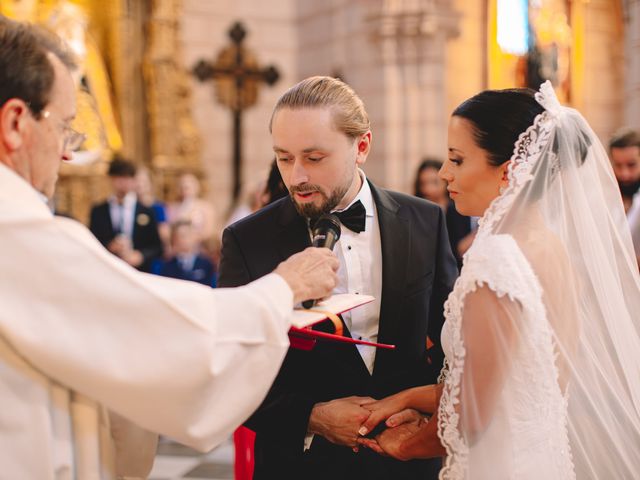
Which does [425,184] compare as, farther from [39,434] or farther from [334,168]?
[39,434]

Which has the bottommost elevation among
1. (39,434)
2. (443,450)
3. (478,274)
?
(443,450)

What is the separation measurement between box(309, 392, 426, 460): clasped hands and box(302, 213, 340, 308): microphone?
415mm

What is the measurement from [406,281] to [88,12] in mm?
8049

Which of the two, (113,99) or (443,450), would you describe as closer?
(443,450)

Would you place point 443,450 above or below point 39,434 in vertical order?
below

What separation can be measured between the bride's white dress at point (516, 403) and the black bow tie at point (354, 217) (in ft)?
1.50

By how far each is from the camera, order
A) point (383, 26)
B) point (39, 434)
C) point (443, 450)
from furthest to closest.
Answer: point (383, 26) < point (443, 450) < point (39, 434)

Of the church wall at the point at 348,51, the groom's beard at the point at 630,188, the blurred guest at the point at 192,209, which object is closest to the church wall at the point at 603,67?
the church wall at the point at 348,51

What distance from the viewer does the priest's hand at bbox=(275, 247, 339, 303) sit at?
1752 millimetres

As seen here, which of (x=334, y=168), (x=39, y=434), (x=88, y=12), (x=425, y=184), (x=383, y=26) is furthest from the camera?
(x=88, y=12)

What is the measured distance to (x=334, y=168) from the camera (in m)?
2.17

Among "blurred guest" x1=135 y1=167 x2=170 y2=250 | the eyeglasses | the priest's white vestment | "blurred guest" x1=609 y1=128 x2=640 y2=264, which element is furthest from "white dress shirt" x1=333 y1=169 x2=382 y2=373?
"blurred guest" x1=135 y1=167 x2=170 y2=250

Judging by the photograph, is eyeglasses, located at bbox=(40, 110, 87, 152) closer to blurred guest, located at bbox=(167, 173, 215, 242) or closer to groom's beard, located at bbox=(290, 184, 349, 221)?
groom's beard, located at bbox=(290, 184, 349, 221)

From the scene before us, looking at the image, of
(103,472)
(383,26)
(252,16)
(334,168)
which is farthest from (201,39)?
(103,472)
